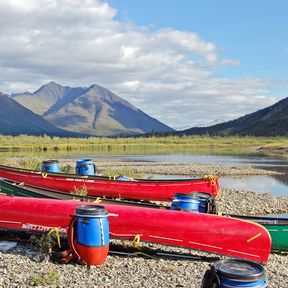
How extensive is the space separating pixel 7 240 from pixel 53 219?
147cm

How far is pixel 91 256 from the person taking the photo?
34.2ft

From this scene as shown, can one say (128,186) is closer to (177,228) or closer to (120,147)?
(177,228)

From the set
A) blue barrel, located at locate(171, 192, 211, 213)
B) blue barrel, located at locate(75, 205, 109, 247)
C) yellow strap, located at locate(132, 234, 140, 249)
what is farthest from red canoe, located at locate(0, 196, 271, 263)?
blue barrel, located at locate(171, 192, 211, 213)

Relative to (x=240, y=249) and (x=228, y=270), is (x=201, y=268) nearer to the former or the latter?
(x=240, y=249)

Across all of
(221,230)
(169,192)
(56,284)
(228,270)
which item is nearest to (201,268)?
(221,230)

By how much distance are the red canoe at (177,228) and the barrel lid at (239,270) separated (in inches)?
166

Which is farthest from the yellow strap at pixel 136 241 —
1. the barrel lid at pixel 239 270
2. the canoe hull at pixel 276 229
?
the barrel lid at pixel 239 270

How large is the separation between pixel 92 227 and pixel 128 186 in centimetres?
1110

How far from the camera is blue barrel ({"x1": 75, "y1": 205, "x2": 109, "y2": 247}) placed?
34.1 ft

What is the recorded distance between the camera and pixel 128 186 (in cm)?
2150

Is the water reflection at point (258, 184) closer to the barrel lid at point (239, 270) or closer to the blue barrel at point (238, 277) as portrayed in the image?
the barrel lid at point (239, 270)

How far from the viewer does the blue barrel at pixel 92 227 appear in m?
10.4

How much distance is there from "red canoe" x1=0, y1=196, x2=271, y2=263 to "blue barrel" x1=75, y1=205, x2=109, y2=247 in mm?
1316

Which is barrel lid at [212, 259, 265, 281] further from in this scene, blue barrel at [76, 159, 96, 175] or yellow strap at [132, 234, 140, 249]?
blue barrel at [76, 159, 96, 175]
